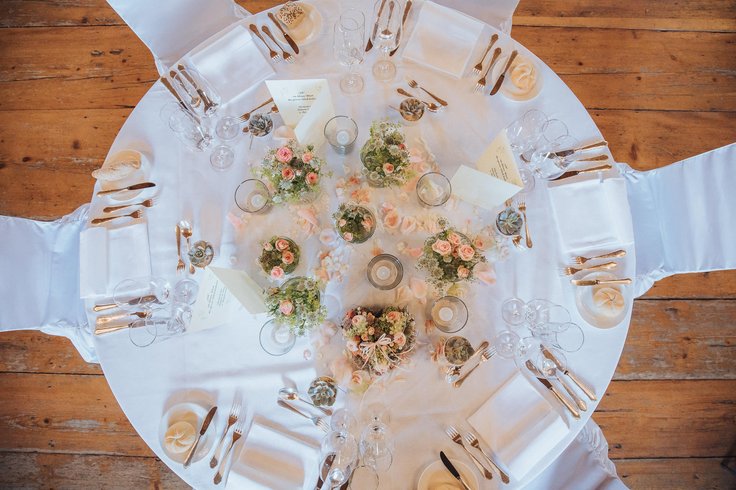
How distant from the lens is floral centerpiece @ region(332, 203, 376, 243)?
165 centimetres

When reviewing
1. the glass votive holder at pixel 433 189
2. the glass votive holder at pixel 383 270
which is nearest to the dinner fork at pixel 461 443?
the glass votive holder at pixel 383 270

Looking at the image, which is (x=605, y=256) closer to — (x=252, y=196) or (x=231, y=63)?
(x=252, y=196)

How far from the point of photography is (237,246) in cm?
182

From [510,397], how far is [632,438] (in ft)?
5.51

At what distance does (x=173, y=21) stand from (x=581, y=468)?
108 inches

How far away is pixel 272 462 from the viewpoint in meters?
1.66

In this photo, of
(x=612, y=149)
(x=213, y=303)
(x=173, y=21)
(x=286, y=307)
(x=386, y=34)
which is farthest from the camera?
(x=612, y=149)

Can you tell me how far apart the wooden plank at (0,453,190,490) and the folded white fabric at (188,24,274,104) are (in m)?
2.31

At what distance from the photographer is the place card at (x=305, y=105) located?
1.68 metres

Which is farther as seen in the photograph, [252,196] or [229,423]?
[252,196]

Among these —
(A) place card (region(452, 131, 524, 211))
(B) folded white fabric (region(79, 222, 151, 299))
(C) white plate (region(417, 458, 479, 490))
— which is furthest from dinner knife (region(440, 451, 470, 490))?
(B) folded white fabric (region(79, 222, 151, 299))

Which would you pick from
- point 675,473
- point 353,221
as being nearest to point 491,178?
point 353,221

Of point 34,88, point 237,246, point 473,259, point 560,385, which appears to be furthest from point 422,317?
point 34,88

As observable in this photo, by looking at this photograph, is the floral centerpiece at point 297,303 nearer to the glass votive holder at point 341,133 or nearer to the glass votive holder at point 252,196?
the glass votive holder at point 252,196
